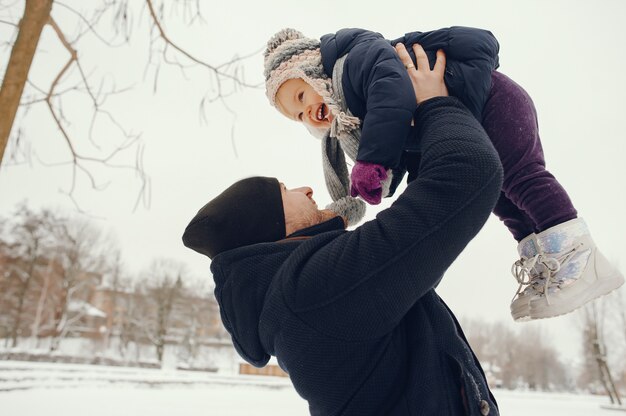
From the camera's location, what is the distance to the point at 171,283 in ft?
95.5

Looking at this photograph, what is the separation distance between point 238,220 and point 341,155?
1.85 feet

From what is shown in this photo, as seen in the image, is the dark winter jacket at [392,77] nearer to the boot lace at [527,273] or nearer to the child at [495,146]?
the child at [495,146]

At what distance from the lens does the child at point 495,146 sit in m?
1.13

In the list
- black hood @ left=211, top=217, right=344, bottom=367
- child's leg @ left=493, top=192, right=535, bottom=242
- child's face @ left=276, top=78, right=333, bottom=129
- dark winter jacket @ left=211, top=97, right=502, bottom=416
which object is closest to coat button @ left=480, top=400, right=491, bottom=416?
dark winter jacket @ left=211, top=97, right=502, bottom=416

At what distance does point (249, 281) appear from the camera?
953 mm

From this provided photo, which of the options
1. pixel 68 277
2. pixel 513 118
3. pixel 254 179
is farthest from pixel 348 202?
pixel 68 277

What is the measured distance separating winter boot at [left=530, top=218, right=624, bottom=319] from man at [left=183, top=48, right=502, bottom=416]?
44 cm

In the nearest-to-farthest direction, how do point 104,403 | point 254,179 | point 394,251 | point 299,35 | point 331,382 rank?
Result: point 394,251 < point 331,382 < point 254,179 < point 299,35 < point 104,403

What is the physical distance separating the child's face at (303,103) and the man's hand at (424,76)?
0.34m

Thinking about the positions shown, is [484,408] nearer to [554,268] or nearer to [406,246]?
[406,246]

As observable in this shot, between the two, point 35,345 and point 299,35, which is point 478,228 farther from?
point 35,345

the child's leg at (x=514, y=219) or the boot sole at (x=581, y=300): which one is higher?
the child's leg at (x=514, y=219)

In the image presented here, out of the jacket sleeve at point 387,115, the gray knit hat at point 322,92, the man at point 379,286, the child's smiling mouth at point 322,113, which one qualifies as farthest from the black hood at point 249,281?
the child's smiling mouth at point 322,113

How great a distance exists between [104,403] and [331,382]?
8636 mm
